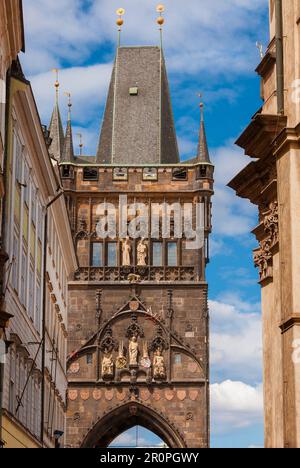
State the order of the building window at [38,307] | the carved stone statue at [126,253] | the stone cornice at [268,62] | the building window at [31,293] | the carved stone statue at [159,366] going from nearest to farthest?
1. the stone cornice at [268,62]
2. the building window at [31,293]
3. the building window at [38,307]
4. the carved stone statue at [159,366]
5. the carved stone statue at [126,253]

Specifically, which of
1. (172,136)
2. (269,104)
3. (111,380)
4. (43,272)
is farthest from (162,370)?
(269,104)

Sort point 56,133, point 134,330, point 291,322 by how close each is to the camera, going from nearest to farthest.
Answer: point 291,322, point 134,330, point 56,133

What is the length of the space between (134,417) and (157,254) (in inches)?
326

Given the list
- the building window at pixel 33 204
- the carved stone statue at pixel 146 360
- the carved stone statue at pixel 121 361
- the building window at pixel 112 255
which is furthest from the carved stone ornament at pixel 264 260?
the building window at pixel 112 255

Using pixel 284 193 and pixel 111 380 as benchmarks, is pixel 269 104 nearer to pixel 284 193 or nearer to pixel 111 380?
pixel 284 193

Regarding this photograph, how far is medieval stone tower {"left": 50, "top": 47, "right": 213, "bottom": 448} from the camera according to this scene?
59500 millimetres

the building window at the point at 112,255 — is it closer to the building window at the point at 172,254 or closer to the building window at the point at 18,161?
the building window at the point at 172,254

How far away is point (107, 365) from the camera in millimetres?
59875

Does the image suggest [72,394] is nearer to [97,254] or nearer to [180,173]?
[97,254]

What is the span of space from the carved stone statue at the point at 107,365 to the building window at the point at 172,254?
222 inches

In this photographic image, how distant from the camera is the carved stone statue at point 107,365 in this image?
196 ft

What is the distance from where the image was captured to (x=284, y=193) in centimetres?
1473

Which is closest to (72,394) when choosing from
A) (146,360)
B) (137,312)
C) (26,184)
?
(146,360)
